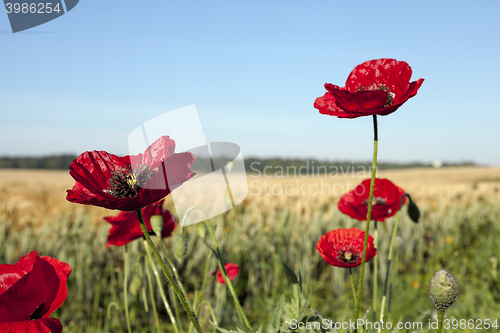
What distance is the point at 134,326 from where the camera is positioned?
2.51m

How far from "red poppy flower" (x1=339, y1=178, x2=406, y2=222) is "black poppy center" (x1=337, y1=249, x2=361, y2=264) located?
0.23 meters

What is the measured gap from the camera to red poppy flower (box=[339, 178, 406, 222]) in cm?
133

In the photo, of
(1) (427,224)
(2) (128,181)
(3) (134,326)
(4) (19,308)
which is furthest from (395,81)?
(1) (427,224)

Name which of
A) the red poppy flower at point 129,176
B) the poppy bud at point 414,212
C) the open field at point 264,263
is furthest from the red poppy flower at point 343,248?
the open field at point 264,263

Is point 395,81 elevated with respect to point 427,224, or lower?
elevated

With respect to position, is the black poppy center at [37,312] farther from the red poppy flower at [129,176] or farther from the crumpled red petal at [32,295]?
the red poppy flower at [129,176]

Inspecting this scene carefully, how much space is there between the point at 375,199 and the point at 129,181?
0.92 meters

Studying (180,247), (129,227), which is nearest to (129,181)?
(180,247)

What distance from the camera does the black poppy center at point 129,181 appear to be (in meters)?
0.81

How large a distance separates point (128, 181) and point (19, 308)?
31cm

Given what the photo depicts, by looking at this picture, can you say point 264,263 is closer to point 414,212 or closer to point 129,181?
point 414,212

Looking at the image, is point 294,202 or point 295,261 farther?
point 294,202

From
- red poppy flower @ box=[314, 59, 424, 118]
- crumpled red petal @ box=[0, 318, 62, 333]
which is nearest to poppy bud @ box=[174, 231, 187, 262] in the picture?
crumpled red petal @ box=[0, 318, 62, 333]

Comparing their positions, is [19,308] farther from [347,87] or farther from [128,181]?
[347,87]
